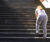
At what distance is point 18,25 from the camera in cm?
979

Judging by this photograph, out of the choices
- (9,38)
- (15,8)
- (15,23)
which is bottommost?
(9,38)

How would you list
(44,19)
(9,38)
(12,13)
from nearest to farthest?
(44,19) → (9,38) → (12,13)

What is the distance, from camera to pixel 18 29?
9.28m

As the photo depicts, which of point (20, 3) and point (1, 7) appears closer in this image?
point (1, 7)

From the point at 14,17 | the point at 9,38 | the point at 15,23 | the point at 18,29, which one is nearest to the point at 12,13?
the point at 14,17

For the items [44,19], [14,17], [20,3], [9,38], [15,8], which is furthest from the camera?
[20,3]

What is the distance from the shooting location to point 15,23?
33.0 ft

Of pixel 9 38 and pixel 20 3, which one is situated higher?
pixel 20 3

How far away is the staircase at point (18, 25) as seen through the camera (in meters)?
8.40

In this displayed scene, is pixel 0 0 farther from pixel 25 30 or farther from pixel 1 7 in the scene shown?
pixel 25 30

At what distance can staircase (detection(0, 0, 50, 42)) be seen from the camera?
840 cm

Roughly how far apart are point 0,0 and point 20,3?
1.61 meters

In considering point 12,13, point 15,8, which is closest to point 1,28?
point 12,13

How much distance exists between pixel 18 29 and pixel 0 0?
240 inches
